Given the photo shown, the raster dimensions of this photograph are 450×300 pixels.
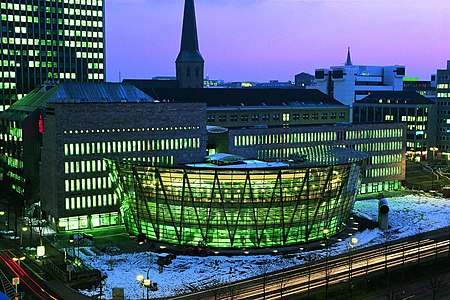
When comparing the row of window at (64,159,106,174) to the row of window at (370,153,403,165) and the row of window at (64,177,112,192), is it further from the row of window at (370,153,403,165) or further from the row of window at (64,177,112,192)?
the row of window at (370,153,403,165)

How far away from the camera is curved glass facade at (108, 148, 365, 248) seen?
92438 millimetres

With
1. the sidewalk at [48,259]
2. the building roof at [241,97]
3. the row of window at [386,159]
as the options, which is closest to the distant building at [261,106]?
the building roof at [241,97]

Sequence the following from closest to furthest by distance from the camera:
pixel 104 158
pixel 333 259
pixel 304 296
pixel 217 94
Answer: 1. pixel 304 296
2. pixel 333 259
3. pixel 104 158
4. pixel 217 94

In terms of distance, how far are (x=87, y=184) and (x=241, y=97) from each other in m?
68.2

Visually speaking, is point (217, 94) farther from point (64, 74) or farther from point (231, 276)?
point (231, 276)

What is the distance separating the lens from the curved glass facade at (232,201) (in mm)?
92438

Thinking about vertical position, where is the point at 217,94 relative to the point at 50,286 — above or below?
above

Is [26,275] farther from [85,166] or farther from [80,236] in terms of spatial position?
[85,166]

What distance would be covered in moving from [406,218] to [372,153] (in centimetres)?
3915

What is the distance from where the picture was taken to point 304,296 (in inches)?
2734

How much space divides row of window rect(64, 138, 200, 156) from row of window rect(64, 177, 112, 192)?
16.2 ft

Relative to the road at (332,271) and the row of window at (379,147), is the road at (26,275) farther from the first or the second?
the row of window at (379,147)

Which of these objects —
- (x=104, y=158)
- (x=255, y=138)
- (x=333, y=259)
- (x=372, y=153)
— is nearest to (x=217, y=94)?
(x=255, y=138)

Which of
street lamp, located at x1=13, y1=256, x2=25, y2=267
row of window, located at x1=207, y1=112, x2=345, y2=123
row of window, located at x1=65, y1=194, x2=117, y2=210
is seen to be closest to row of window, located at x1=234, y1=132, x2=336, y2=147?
row of window, located at x1=207, y1=112, x2=345, y2=123
